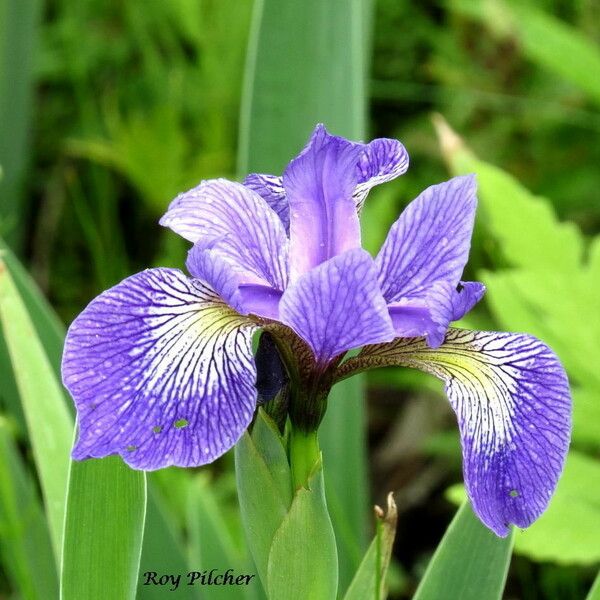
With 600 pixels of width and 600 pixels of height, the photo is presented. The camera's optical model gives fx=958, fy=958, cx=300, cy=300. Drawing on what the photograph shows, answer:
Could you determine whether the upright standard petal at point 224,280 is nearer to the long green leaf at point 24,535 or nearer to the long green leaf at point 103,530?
the long green leaf at point 103,530

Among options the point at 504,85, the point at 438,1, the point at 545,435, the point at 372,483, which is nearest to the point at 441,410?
the point at 372,483

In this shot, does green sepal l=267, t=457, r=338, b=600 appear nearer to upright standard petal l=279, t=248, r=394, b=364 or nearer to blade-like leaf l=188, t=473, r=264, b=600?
upright standard petal l=279, t=248, r=394, b=364

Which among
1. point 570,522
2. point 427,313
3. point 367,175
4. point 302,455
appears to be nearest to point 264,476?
point 302,455

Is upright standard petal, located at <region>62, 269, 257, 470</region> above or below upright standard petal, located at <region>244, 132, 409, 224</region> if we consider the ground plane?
below

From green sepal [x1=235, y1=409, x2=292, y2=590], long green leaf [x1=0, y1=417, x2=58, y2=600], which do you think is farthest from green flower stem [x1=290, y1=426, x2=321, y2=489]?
long green leaf [x1=0, y1=417, x2=58, y2=600]

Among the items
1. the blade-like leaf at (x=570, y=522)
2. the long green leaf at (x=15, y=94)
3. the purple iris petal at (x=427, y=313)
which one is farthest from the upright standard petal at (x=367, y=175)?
the long green leaf at (x=15, y=94)

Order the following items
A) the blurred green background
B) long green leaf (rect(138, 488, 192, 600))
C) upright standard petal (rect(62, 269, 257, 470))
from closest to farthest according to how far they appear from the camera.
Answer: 1. upright standard petal (rect(62, 269, 257, 470))
2. long green leaf (rect(138, 488, 192, 600))
3. the blurred green background

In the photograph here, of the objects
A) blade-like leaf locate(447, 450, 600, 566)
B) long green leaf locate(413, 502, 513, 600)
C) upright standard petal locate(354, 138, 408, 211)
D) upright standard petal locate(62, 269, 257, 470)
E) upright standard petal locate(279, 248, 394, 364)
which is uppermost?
upright standard petal locate(354, 138, 408, 211)

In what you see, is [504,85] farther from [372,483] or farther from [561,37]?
[372,483]
